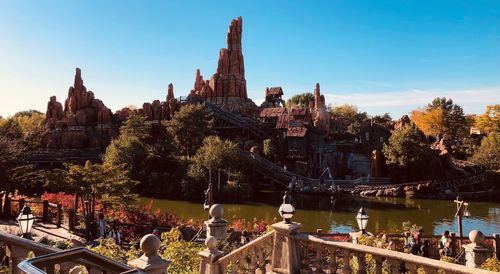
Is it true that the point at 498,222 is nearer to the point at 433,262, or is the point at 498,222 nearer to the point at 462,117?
the point at 433,262

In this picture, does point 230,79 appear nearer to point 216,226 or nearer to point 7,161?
point 7,161

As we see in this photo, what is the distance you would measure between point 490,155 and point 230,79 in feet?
144

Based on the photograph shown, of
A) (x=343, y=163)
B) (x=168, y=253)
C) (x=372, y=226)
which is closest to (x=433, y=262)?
(x=168, y=253)

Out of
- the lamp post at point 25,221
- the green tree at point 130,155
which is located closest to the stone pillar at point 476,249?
the lamp post at point 25,221

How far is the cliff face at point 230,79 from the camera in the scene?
69.1 m

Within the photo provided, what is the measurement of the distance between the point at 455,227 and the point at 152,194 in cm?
2784

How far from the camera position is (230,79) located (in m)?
69.4

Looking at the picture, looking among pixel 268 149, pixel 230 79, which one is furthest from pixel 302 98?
pixel 268 149

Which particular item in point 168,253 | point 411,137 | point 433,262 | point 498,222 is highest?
point 411,137

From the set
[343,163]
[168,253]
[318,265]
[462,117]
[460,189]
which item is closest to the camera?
[318,265]

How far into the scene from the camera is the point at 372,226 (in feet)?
85.6

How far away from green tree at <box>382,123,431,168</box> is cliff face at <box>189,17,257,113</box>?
97.3 feet

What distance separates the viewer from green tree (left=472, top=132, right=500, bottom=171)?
44559 mm

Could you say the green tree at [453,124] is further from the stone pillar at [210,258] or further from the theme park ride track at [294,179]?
the stone pillar at [210,258]
